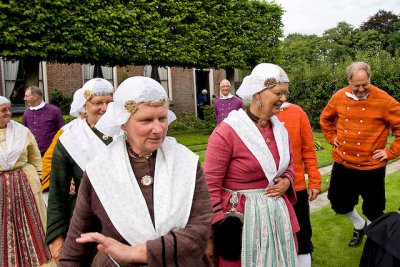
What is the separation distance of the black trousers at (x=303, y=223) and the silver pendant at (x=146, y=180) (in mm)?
2290

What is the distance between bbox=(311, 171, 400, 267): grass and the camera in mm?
4887

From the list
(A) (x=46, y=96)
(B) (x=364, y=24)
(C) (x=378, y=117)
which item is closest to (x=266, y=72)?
(C) (x=378, y=117)

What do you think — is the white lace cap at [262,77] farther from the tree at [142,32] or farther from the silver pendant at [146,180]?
the tree at [142,32]

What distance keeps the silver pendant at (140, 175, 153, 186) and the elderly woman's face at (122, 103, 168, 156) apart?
14cm

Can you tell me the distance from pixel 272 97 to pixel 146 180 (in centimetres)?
135

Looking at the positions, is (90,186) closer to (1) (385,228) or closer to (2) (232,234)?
(2) (232,234)

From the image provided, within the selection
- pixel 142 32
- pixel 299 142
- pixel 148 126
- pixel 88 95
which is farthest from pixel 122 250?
pixel 142 32

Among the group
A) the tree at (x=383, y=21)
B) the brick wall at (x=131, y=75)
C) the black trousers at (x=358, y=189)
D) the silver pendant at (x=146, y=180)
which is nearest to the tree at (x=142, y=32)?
the brick wall at (x=131, y=75)

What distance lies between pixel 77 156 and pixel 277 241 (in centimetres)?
162

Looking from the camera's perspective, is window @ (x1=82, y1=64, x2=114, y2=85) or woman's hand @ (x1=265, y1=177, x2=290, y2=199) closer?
woman's hand @ (x1=265, y1=177, x2=290, y2=199)

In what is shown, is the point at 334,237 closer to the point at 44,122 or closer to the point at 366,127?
the point at 366,127

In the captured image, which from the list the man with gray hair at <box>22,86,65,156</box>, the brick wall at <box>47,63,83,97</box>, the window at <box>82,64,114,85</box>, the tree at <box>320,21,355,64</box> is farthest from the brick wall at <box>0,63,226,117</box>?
the tree at <box>320,21,355,64</box>

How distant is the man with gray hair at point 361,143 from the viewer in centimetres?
477

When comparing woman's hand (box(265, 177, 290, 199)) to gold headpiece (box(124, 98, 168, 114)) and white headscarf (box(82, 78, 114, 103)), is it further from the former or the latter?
white headscarf (box(82, 78, 114, 103))
